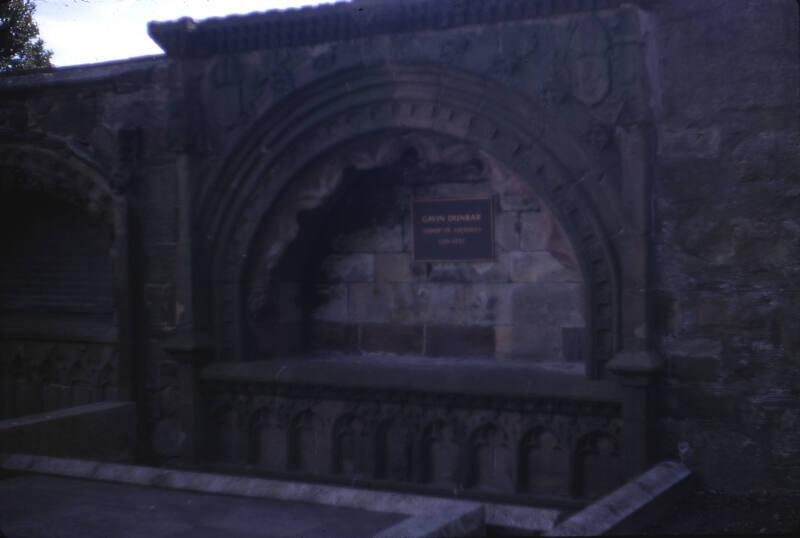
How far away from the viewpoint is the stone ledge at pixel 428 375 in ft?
18.7

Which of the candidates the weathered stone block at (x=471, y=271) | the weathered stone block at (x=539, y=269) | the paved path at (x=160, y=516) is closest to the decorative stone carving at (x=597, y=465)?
the weathered stone block at (x=539, y=269)

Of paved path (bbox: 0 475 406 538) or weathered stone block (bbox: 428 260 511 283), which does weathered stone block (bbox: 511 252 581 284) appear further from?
paved path (bbox: 0 475 406 538)

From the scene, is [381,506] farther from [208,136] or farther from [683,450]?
[208,136]

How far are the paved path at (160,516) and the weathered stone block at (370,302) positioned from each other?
2.53 metres

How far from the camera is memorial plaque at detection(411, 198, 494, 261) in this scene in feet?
21.6

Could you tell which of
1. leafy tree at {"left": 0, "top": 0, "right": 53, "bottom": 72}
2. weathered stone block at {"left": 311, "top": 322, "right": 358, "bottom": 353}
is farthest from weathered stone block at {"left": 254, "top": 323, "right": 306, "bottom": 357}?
leafy tree at {"left": 0, "top": 0, "right": 53, "bottom": 72}

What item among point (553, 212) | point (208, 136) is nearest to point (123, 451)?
point (208, 136)

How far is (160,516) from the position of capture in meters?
4.57

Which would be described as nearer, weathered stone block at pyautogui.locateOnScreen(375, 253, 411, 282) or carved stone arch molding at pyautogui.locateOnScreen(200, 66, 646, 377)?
carved stone arch molding at pyautogui.locateOnScreen(200, 66, 646, 377)

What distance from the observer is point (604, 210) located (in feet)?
18.3

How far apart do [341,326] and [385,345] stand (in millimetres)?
426

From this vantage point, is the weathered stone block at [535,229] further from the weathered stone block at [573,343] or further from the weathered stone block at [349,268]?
the weathered stone block at [349,268]

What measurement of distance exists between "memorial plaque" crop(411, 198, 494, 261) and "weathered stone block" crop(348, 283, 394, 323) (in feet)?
1.33

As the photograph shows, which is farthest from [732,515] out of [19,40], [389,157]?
[19,40]
